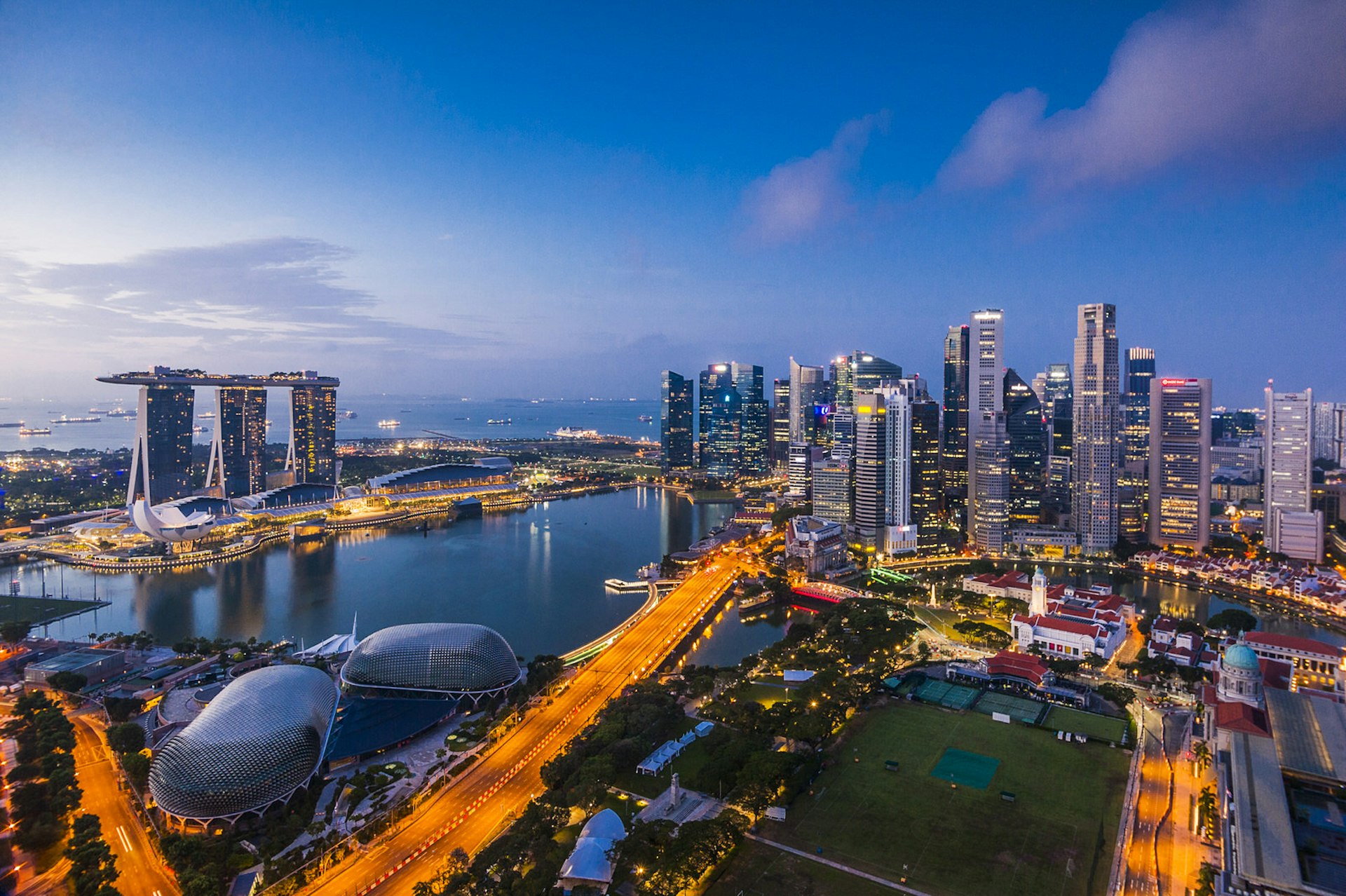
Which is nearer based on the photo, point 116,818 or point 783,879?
point 783,879

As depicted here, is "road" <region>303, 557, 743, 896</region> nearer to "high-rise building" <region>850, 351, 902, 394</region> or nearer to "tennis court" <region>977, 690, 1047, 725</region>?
"tennis court" <region>977, 690, 1047, 725</region>

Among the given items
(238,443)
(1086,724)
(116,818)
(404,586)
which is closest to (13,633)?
(404,586)

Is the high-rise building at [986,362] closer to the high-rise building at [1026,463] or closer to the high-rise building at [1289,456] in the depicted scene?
the high-rise building at [1026,463]

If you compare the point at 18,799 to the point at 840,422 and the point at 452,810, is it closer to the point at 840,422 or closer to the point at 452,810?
the point at 452,810

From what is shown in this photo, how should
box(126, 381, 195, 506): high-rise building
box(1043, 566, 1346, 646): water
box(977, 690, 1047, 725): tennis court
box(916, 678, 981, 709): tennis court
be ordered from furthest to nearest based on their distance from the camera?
box(126, 381, 195, 506): high-rise building → box(1043, 566, 1346, 646): water → box(916, 678, 981, 709): tennis court → box(977, 690, 1047, 725): tennis court

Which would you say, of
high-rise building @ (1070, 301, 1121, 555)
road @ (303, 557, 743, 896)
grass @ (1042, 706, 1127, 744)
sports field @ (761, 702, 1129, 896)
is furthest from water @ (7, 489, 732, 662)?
high-rise building @ (1070, 301, 1121, 555)

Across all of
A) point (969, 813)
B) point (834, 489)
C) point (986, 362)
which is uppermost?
point (986, 362)

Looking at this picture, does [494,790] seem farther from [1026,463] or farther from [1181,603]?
[1026,463]
